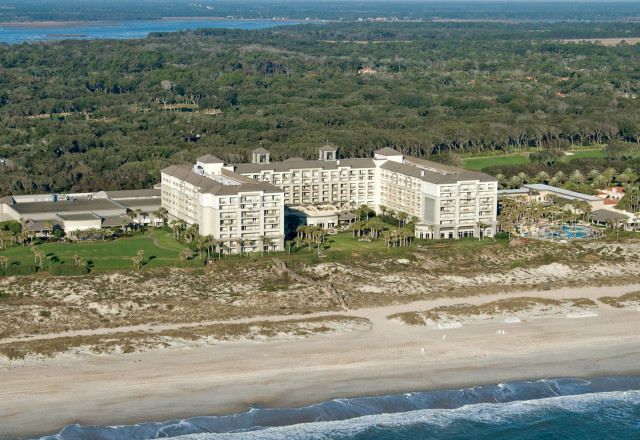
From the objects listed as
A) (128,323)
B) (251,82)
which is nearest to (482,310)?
(128,323)

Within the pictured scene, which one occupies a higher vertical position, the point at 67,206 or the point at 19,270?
the point at 67,206

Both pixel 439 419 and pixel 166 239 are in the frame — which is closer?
pixel 439 419

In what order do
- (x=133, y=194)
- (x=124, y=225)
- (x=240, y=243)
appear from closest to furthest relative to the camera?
(x=240, y=243)
(x=124, y=225)
(x=133, y=194)

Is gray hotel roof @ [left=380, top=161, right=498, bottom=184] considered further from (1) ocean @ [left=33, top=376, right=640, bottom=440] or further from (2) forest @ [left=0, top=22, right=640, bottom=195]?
(1) ocean @ [left=33, top=376, right=640, bottom=440]

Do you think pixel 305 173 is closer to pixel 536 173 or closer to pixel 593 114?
pixel 536 173

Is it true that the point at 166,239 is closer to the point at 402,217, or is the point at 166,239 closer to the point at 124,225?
the point at 124,225

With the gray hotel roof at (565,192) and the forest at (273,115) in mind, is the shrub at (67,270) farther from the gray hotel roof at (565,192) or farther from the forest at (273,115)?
the gray hotel roof at (565,192)

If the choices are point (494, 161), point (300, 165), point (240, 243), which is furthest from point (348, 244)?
point (494, 161)
